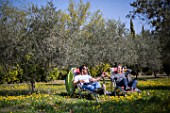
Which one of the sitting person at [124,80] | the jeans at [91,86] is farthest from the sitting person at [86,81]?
the sitting person at [124,80]

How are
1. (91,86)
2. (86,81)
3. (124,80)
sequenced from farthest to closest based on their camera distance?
1. (124,80)
2. (86,81)
3. (91,86)

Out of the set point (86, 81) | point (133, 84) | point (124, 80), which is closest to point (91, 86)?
point (86, 81)

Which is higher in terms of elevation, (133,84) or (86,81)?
(86,81)

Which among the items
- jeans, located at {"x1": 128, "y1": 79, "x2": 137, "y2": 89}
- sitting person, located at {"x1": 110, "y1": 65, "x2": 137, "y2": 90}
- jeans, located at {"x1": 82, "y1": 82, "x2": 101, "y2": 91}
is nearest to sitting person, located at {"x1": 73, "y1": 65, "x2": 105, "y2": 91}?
jeans, located at {"x1": 82, "y1": 82, "x2": 101, "y2": 91}

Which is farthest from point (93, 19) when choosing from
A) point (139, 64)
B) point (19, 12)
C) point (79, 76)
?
point (79, 76)

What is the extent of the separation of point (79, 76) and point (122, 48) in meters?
14.6

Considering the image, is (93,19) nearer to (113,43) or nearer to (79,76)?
(113,43)

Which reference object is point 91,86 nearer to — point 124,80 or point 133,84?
point 124,80

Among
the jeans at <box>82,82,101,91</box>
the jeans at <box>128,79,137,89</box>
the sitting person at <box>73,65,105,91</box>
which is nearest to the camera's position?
the jeans at <box>82,82,101,91</box>

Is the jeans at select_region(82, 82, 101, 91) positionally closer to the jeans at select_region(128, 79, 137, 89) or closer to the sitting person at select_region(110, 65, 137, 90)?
the sitting person at select_region(110, 65, 137, 90)

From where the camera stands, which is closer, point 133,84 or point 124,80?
point 124,80

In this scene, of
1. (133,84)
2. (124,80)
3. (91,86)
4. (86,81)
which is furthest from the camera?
(133,84)

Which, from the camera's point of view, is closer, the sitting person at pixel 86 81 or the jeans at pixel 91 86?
the jeans at pixel 91 86

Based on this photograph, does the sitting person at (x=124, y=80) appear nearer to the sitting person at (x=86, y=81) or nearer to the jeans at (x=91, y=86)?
the sitting person at (x=86, y=81)
